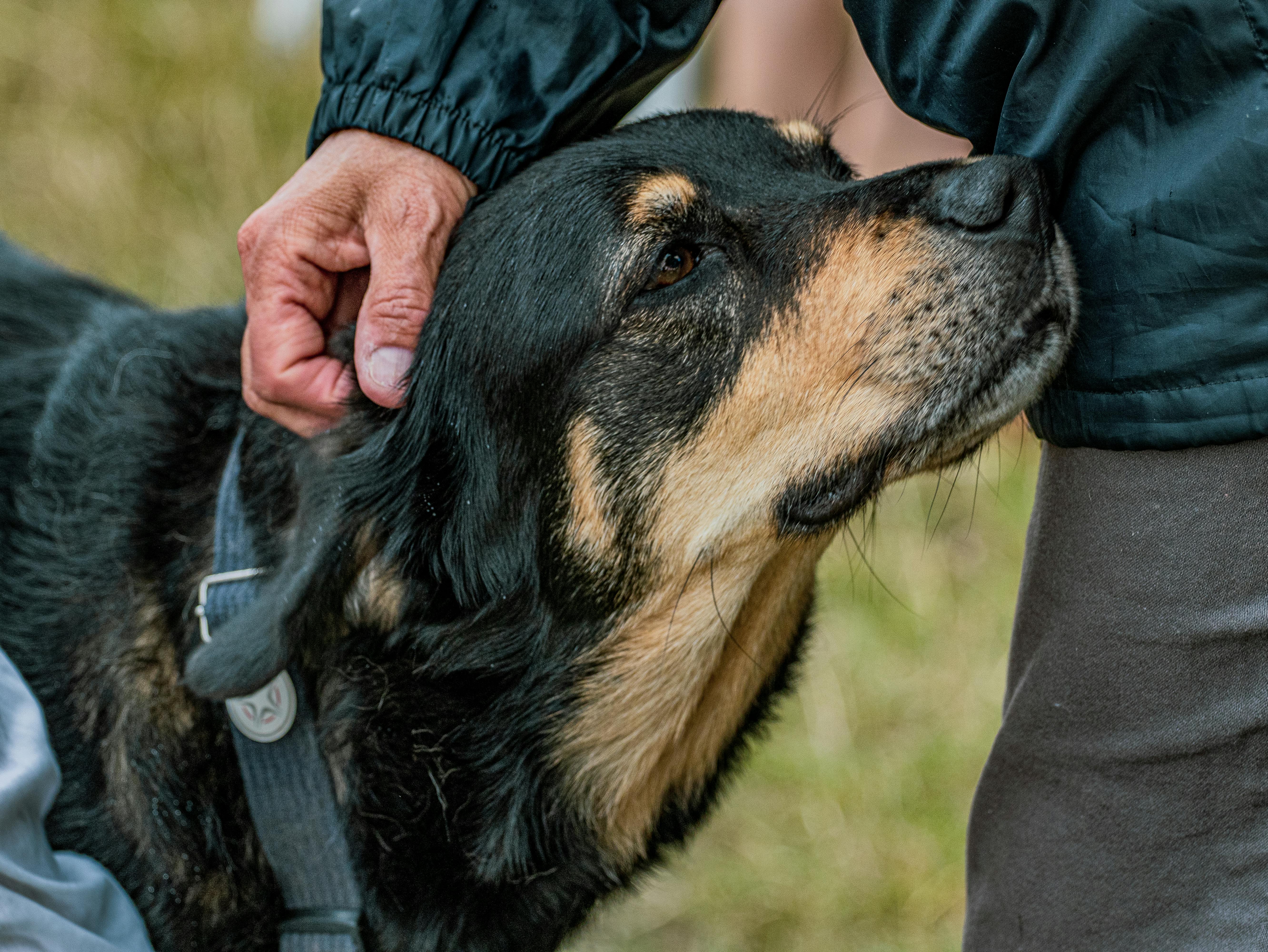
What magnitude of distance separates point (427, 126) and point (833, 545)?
320cm

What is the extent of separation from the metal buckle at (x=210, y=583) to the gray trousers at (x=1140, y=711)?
4.73 ft

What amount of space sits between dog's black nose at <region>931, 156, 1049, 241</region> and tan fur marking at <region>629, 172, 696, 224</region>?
523 mm

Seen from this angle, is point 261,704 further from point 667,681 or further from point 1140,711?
point 1140,711

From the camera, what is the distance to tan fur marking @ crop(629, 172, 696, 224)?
2.23 metres

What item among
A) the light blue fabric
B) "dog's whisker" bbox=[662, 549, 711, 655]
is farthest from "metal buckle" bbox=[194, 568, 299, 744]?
"dog's whisker" bbox=[662, 549, 711, 655]

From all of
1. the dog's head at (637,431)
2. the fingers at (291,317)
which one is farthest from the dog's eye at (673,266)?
the fingers at (291,317)

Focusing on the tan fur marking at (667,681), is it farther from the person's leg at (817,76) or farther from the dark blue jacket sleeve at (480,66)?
the person's leg at (817,76)

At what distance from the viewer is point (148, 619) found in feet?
7.89

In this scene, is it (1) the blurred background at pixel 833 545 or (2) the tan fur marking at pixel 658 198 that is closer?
(2) the tan fur marking at pixel 658 198

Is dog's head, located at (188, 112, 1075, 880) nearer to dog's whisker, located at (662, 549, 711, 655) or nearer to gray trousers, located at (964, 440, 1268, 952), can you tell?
dog's whisker, located at (662, 549, 711, 655)

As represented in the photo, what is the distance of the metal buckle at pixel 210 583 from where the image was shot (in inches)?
88.0

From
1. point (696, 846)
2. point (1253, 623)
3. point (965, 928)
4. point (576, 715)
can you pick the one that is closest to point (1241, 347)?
point (1253, 623)

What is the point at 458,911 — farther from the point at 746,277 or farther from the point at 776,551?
the point at 746,277

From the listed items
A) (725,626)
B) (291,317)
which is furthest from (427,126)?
(725,626)
